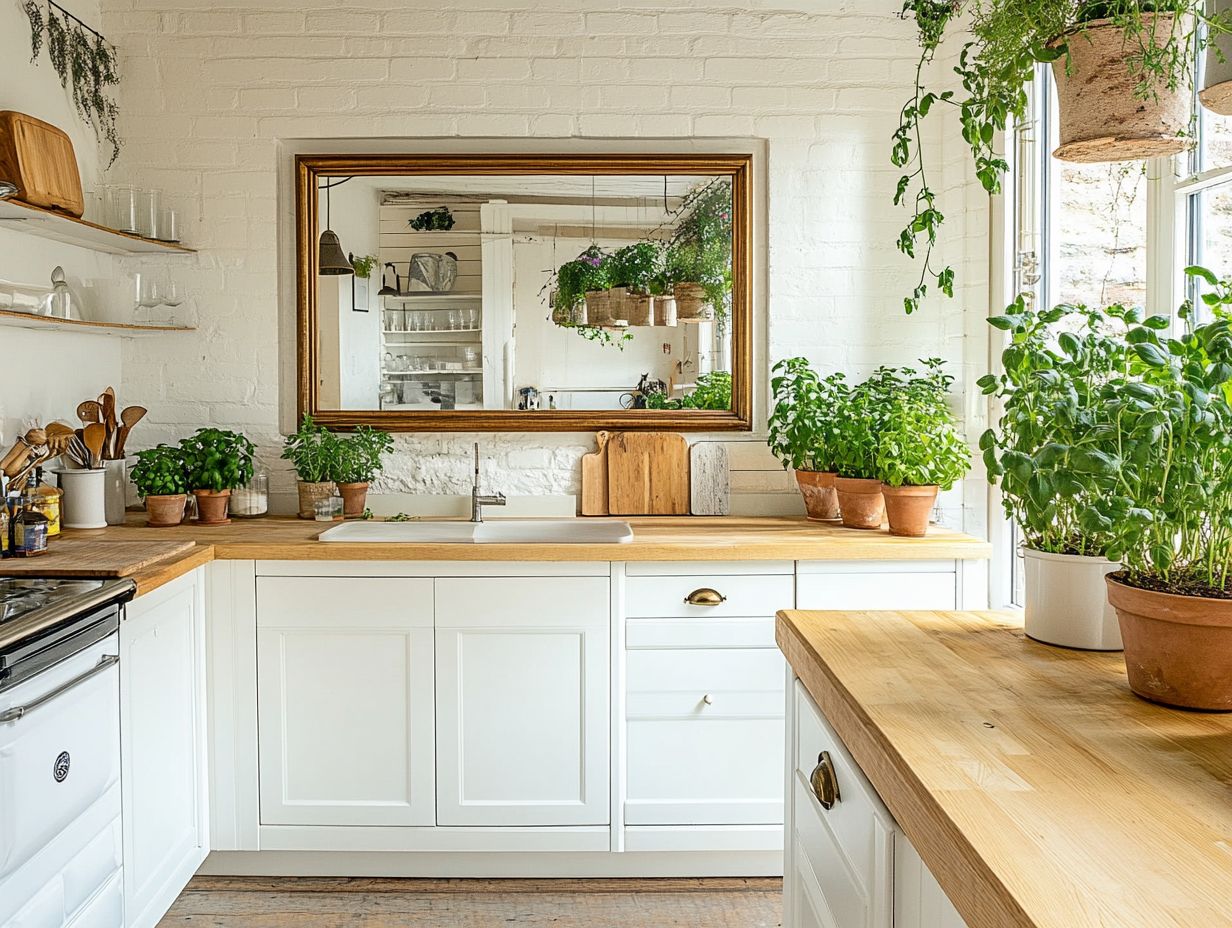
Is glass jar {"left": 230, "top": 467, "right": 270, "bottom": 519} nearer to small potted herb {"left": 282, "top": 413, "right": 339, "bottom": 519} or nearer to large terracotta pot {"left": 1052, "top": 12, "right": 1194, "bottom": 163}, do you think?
small potted herb {"left": 282, "top": 413, "right": 339, "bottom": 519}

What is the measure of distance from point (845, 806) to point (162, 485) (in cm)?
237

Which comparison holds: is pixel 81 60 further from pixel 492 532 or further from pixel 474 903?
pixel 474 903

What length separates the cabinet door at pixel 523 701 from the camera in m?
2.68

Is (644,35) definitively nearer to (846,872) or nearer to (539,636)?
(539,636)

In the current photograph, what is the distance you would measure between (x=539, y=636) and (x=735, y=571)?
0.54 meters

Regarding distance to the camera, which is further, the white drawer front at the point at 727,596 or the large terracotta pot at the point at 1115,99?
the white drawer front at the point at 727,596

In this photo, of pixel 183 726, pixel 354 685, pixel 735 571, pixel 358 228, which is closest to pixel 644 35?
pixel 358 228

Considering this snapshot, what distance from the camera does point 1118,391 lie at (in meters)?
1.07

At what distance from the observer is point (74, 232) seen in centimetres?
284

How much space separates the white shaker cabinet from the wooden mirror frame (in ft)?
6.03

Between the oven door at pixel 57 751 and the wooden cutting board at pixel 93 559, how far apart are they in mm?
173

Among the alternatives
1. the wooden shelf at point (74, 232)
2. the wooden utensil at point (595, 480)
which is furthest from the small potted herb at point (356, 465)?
the wooden shelf at point (74, 232)

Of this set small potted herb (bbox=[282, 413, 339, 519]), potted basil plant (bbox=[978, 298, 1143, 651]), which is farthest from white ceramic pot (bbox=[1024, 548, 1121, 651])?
small potted herb (bbox=[282, 413, 339, 519])

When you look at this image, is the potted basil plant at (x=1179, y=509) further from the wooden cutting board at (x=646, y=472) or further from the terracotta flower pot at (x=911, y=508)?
the wooden cutting board at (x=646, y=472)
